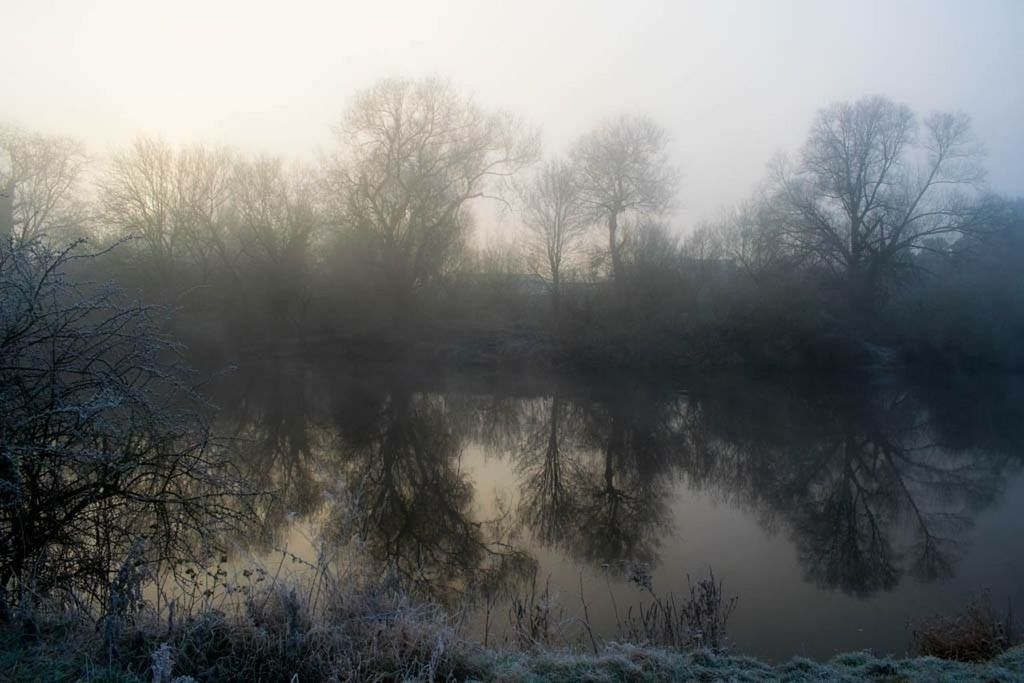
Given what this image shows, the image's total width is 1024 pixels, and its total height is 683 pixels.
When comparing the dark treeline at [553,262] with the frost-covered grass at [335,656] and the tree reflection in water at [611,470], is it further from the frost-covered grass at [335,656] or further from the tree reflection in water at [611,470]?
the frost-covered grass at [335,656]

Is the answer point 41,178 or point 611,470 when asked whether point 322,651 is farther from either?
point 41,178

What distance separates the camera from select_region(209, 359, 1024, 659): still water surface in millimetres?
6559

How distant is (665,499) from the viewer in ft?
32.7

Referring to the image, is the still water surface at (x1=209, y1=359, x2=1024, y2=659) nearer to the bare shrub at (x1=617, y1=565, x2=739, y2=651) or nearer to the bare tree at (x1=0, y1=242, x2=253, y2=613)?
the bare shrub at (x1=617, y1=565, x2=739, y2=651)

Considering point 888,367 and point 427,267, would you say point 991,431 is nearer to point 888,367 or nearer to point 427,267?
point 888,367

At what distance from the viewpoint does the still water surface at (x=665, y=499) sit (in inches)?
258

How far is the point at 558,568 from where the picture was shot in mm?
7137

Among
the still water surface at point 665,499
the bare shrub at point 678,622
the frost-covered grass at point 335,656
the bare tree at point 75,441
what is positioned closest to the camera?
the frost-covered grass at point 335,656

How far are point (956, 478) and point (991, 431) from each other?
238 inches

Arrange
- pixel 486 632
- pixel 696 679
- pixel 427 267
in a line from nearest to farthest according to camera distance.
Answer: pixel 696 679 < pixel 486 632 < pixel 427 267

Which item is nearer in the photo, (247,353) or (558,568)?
(558,568)

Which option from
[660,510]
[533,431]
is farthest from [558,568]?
[533,431]

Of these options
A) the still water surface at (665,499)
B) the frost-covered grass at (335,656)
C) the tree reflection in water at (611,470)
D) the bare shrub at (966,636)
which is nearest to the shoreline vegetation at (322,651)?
the frost-covered grass at (335,656)

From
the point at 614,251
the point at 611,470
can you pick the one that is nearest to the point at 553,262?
the point at 614,251
